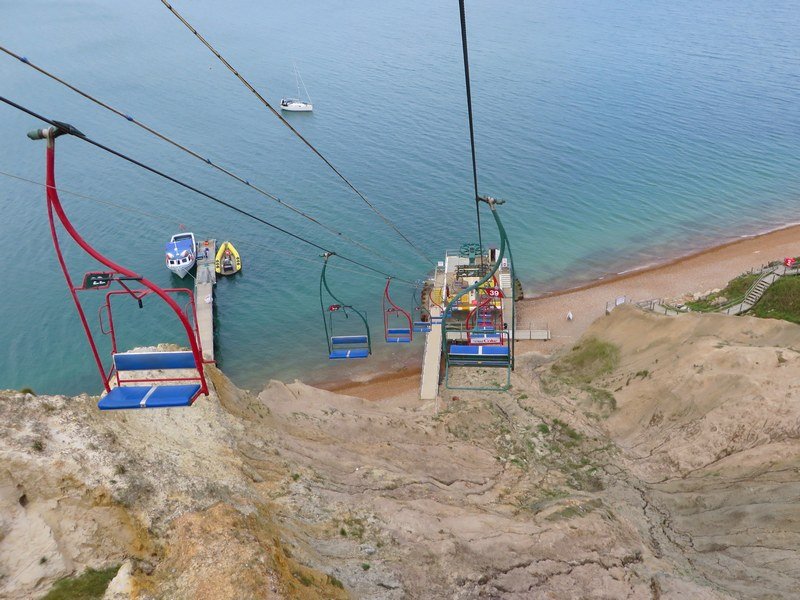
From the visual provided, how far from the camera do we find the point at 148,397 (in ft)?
51.5

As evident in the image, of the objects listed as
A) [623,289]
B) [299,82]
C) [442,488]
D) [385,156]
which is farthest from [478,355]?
[299,82]

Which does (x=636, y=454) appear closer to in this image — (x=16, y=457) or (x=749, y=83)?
(x=16, y=457)

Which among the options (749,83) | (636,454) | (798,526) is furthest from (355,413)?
(749,83)

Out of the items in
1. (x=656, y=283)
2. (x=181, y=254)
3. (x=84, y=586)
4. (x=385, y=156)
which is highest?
(x=385, y=156)

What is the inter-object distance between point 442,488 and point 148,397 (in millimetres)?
11981

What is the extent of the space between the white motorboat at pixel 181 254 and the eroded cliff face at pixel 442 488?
3169 cm

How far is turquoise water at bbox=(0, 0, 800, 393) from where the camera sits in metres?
58.2

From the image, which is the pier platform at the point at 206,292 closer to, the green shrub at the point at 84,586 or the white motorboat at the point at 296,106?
the green shrub at the point at 84,586

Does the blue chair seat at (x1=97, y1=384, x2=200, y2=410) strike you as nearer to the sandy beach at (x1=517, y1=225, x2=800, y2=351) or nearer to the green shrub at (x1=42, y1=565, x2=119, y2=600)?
the green shrub at (x1=42, y1=565, x2=119, y2=600)

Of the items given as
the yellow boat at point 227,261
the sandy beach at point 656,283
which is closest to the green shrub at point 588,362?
the sandy beach at point 656,283

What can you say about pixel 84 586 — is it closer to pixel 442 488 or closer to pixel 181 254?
pixel 442 488

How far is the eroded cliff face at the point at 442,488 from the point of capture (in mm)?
13789

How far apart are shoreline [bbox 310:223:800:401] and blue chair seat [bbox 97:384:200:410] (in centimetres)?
2820

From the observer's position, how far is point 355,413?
30109 millimetres
